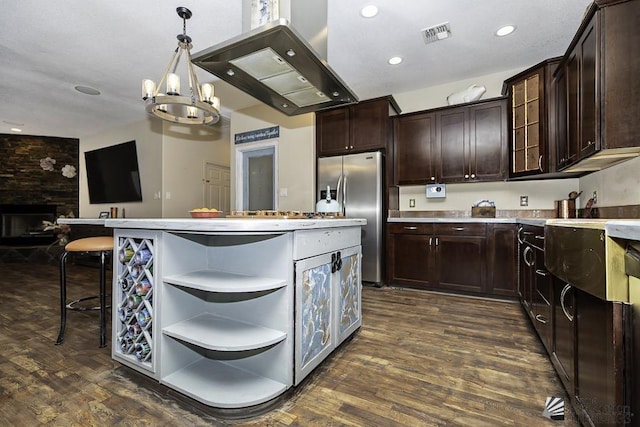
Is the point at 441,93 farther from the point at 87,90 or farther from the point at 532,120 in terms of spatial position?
the point at 87,90

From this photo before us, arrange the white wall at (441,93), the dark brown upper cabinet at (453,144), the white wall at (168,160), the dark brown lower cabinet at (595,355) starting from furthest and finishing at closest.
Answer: the white wall at (168,160), the white wall at (441,93), the dark brown upper cabinet at (453,144), the dark brown lower cabinet at (595,355)

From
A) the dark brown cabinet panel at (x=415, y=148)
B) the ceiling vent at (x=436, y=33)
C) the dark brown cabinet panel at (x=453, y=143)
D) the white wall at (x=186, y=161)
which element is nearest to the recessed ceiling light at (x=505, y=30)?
the ceiling vent at (x=436, y=33)

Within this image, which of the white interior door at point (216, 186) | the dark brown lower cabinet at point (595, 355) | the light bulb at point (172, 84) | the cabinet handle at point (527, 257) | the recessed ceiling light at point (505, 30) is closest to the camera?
the dark brown lower cabinet at point (595, 355)

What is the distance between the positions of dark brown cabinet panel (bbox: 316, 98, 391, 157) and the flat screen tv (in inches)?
153

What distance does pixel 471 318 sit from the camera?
2.69m

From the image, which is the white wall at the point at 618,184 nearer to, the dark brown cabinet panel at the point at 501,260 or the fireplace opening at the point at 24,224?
the dark brown cabinet panel at the point at 501,260

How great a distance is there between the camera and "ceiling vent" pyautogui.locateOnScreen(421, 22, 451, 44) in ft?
9.10

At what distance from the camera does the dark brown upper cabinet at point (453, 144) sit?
342cm

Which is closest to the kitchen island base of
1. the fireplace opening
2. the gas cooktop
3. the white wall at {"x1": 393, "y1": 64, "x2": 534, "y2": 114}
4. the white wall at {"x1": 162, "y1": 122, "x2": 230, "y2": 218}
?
the gas cooktop

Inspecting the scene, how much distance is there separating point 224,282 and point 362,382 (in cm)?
96

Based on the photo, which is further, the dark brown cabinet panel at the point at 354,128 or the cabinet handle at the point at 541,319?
the dark brown cabinet panel at the point at 354,128

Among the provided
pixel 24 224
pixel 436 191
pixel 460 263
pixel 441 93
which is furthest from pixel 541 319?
pixel 24 224

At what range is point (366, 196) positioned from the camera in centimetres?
384

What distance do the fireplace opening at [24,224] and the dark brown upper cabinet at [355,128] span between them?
664cm
